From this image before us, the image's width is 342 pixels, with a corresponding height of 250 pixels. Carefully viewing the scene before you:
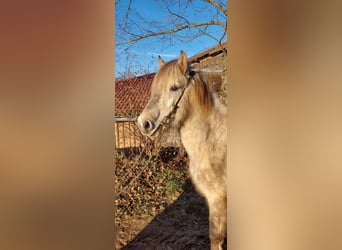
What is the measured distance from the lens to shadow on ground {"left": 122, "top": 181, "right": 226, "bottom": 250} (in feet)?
4.16

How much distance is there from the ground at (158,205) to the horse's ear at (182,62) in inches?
17.1

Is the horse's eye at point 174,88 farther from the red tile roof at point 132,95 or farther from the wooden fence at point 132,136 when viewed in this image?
the wooden fence at point 132,136

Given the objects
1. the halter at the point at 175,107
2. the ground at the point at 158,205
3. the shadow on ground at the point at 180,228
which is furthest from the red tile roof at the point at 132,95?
the shadow on ground at the point at 180,228

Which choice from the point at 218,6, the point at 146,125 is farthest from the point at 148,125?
the point at 218,6

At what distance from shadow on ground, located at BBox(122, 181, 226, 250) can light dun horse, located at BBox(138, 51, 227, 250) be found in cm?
11

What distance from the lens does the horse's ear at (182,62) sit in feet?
3.54

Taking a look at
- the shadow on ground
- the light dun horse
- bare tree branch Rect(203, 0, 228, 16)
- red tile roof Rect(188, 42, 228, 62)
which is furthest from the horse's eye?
the shadow on ground

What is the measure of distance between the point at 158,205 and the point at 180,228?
17 centimetres
